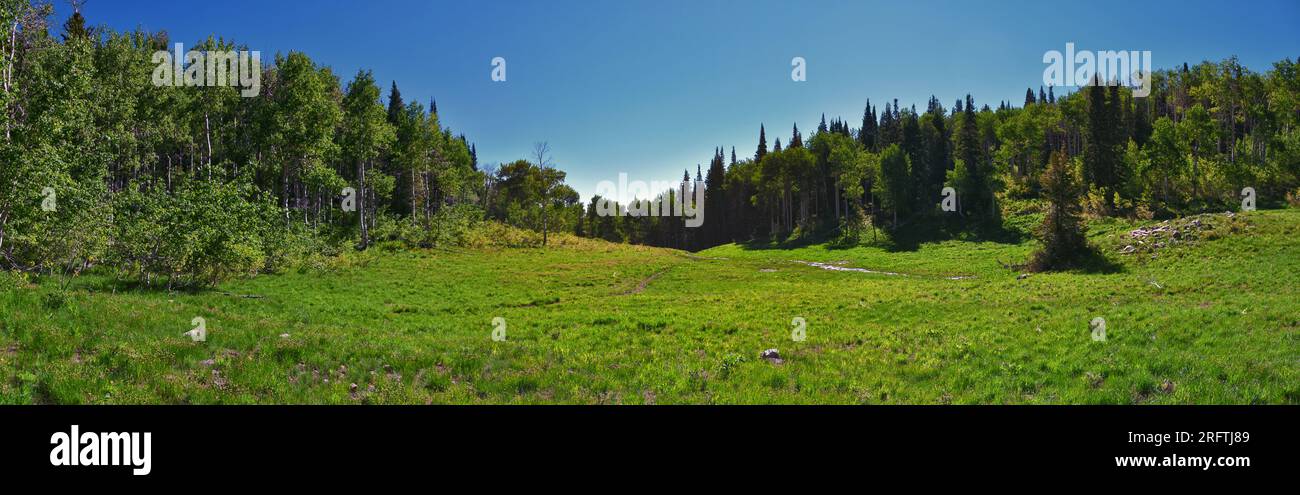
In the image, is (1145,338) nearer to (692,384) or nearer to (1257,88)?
(692,384)

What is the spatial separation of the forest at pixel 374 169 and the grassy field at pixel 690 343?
359 cm

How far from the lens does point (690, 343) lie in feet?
56.9

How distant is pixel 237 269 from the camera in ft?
84.9

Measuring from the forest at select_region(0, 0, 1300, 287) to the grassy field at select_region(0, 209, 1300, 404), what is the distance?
359cm

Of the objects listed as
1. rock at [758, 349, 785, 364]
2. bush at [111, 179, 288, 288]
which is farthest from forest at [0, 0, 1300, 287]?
rock at [758, 349, 785, 364]

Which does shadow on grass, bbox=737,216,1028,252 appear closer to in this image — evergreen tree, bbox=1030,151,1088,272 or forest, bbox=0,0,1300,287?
forest, bbox=0,0,1300,287

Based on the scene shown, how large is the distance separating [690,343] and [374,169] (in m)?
58.3

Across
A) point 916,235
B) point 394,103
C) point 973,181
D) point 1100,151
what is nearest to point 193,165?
point 394,103

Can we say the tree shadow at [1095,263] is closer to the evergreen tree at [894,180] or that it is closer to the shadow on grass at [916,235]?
the shadow on grass at [916,235]

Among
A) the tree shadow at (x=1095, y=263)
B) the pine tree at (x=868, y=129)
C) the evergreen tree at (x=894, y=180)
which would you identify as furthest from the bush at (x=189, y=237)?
the pine tree at (x=868, y=129)

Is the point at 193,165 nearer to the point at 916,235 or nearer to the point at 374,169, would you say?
the point at 374,169
